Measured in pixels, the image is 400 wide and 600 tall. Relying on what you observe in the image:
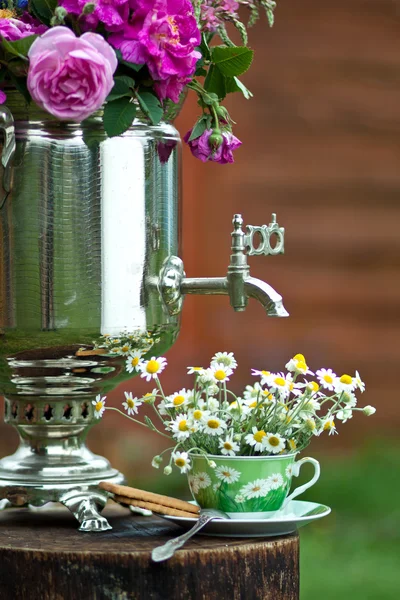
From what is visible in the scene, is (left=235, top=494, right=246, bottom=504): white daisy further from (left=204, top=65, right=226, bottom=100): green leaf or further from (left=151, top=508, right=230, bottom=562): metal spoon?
(left=204, top=65, right=226, bottom=100): green leaf

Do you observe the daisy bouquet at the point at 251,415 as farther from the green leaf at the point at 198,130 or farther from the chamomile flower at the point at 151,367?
the green leaf at the point at 198,130

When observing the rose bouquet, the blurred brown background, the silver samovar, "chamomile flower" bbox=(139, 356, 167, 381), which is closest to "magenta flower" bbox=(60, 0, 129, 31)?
the rose bouquet

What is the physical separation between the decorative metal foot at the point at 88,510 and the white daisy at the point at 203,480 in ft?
0.41

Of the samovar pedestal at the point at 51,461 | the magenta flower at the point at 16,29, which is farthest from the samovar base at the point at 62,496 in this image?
the magenta flower at the point at 16,29

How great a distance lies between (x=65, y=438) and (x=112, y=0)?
52cm

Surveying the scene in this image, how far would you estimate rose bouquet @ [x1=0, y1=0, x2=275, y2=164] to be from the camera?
1110mm

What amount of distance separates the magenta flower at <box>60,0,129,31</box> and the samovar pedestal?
443mm

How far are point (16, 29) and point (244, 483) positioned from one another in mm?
536

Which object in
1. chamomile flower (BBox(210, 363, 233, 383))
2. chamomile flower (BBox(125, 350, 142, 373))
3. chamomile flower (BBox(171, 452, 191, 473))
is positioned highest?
chamomile flower (BBox(125, 350, 142, 373))

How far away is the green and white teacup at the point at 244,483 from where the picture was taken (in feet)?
3.84

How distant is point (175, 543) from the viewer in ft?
3.67

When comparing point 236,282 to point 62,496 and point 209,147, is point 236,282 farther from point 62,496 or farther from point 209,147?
point 62,496

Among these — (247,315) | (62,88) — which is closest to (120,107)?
(62,88)

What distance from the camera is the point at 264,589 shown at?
1152 mm
